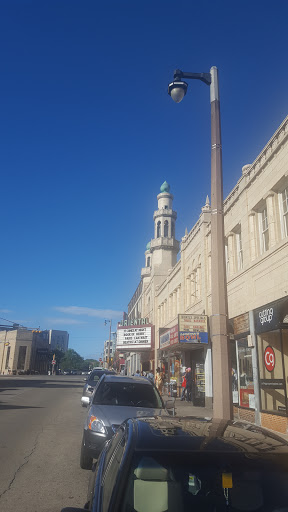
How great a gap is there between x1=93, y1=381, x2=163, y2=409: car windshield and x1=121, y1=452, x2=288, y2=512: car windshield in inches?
228

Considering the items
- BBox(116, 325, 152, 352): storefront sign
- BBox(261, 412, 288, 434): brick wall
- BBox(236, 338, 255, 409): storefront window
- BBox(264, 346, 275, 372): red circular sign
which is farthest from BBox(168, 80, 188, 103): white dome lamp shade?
BBox(116, 325, 152, 352): storefront sign

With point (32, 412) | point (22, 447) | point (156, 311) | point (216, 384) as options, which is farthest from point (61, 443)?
point (156, 311)

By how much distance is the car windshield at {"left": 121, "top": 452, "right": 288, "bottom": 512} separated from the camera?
2383 millimetres

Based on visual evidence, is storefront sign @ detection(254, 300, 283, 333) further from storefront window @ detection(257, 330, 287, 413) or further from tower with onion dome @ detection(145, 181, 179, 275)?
tower with onion dome @ detection(145, 181, 179, 275)

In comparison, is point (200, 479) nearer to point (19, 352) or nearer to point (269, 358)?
point (269, 358)

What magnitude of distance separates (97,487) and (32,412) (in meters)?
13.5

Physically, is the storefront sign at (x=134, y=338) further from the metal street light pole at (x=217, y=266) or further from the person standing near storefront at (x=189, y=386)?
the metal street light pole at (x=217, y=266)

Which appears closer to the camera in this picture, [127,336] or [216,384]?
[216,384]

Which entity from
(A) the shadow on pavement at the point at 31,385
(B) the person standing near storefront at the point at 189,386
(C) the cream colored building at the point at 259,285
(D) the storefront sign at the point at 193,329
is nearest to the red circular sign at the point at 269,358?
(C) the cream colored building at the point at 259,285

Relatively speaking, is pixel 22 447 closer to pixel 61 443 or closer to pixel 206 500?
pixel 61 443

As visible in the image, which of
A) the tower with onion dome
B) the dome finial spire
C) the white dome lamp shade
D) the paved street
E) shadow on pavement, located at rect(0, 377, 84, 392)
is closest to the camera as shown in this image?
the paved street

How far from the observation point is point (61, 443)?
950 centimetres

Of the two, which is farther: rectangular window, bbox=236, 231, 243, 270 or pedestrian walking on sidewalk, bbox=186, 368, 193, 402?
pedestrian walking on sidewalk, bbox=186, 368, 193, 402

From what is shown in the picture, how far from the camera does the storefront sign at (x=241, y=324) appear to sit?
1556 cm
